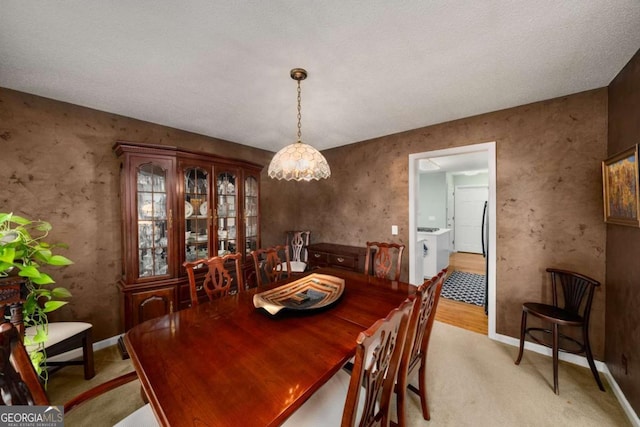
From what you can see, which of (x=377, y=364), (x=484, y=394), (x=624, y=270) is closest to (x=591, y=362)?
(x=624, y=270)

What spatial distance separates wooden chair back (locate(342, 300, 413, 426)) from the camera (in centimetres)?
73

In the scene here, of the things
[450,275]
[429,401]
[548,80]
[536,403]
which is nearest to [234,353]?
[429,401]

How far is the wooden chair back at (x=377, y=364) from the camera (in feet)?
2.38

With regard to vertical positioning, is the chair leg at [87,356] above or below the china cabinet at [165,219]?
below

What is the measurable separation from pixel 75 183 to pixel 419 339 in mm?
3335

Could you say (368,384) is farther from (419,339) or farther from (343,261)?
(343,261)

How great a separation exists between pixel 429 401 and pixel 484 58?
2565 mm

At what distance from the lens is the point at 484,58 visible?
1.59 meters

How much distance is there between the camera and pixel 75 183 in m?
2.20

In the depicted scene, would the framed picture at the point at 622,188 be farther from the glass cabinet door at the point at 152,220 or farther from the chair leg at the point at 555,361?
the glass cabinet door at the point at 152,220

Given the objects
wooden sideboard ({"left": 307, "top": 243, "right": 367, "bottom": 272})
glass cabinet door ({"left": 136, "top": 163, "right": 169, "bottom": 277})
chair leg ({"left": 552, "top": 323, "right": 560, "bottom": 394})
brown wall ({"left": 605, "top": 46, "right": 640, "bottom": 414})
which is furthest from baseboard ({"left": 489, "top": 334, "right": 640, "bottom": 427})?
glass cabinet door ({"left": 136, "top": 163, "right": 169, "bottom": 277})

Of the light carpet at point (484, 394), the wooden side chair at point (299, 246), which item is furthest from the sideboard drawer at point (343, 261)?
the light carpet at point (484, 394)

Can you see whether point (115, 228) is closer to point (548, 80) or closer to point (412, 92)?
point (412, 92)

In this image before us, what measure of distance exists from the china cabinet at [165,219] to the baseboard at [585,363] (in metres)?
3.39
